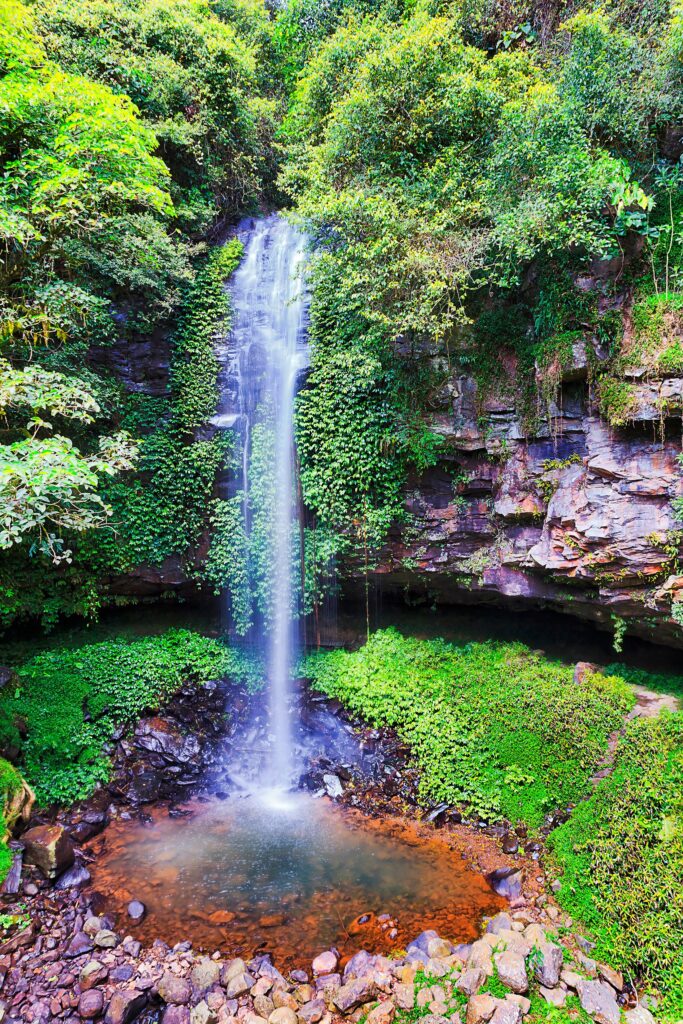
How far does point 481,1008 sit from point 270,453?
7.35 meters

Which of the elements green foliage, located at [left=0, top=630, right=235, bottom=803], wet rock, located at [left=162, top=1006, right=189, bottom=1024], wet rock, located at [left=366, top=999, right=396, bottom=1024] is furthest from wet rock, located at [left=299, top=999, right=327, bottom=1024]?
green foliage, located at [left=0, top=630, right=235, bottom=803]

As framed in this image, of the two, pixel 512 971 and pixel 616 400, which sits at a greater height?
pixel 616 400

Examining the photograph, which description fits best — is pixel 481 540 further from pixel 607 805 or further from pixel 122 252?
pixel 122 252

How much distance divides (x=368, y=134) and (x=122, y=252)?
440 cm

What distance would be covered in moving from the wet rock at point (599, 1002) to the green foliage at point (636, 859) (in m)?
0.37

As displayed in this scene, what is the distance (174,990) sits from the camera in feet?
13.5

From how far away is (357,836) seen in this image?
6.22 m

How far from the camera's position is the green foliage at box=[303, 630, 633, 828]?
6.12 meters

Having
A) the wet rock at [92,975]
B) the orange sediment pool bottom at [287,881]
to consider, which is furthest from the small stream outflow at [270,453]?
the wet rock at [92,975]

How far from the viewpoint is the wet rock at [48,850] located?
522cm

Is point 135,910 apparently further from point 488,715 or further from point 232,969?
point 488,715

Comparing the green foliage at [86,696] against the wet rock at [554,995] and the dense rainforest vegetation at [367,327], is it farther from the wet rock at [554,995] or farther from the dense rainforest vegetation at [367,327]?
the wet rock at [554,995]

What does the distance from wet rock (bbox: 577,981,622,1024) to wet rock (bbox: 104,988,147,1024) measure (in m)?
3.55

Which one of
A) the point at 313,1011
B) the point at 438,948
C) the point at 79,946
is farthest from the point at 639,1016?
the point at 79,946
